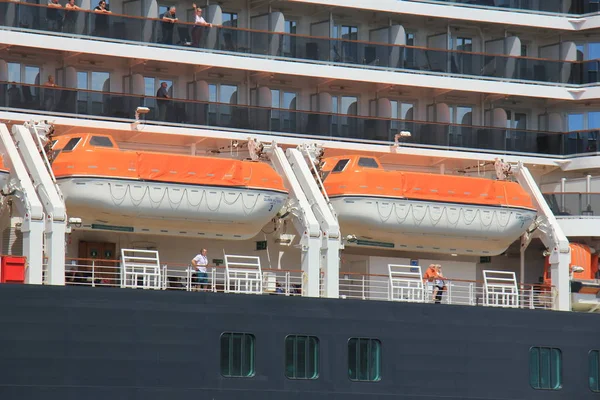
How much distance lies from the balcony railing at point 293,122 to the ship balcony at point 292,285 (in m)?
3.29

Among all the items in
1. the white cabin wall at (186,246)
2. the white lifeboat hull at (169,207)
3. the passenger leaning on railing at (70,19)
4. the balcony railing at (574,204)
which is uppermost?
the passenger leaning on railing at (70,19)

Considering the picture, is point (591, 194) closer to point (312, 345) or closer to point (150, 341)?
point (312, 345)

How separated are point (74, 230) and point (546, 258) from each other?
1139 centimetres

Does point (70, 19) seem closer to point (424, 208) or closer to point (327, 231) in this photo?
A: point (327, 231)

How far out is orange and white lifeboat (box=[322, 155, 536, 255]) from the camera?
3084 cm

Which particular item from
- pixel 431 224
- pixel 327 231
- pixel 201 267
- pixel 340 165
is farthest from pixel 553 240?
pixel 201 267

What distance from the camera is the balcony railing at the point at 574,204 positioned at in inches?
1319

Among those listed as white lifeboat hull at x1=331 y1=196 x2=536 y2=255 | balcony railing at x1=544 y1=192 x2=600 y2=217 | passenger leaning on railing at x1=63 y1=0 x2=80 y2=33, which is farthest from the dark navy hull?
passenger leaning on railing at x1=63 y1=0 x2=80 y2=33

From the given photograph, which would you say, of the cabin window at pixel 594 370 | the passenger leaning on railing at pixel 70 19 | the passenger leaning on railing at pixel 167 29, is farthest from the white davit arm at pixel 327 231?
the cabin window at pixel 594 370

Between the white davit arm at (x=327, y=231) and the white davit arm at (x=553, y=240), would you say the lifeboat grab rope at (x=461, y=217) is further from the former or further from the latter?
the white davit arm at (x=327, y=231)

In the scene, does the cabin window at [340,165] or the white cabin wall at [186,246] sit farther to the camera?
the cabin window at [340,165]

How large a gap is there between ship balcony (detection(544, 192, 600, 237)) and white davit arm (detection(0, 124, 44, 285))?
42.6ft

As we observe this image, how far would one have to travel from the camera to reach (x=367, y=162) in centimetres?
3141

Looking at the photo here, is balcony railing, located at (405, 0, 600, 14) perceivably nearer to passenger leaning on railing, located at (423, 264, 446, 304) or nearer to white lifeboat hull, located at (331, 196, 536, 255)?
white lifeboat hull, located at (331, 196, 536, 255)
